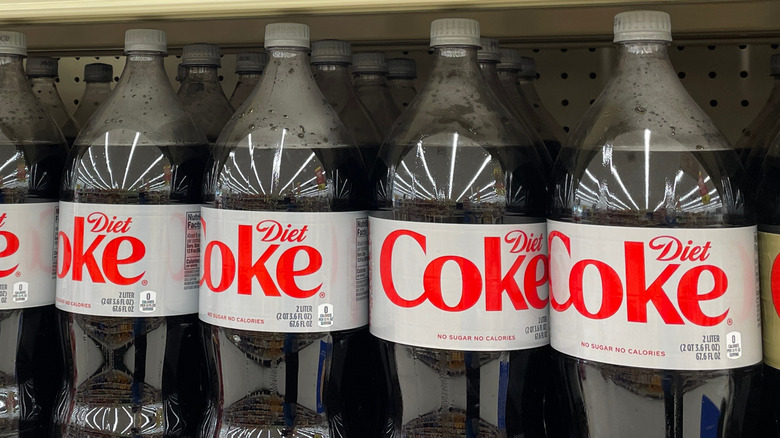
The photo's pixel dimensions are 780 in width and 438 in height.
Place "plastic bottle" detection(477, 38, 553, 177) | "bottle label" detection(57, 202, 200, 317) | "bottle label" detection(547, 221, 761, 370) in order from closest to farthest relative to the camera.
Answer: "bottle label" detection(547, 221, 761, 370)
"bottle label" detection(57, 202, 200, 317)
"plastic bottle" detection(477, 38, 553, 177)

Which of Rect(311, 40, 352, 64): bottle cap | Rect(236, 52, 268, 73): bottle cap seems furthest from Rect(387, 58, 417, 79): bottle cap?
Rect(236, 52, 268, 73): bottle cap

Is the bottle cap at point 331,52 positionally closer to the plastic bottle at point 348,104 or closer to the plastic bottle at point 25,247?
the plastic bottle at point 348,104

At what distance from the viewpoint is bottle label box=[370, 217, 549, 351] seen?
864 mm

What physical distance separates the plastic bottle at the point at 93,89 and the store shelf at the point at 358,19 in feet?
0.18

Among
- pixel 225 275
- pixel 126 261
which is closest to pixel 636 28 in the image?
pixel 225 275

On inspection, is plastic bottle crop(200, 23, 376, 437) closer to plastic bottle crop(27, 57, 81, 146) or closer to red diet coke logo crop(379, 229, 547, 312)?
red diet coke logo crop(379, 229, 547, 312)

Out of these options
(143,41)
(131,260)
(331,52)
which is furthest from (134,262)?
(331,52)

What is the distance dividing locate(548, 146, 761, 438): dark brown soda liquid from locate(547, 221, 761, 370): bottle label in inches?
1.1

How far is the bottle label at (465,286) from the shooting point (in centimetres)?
86

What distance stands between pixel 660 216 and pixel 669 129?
0.37ft

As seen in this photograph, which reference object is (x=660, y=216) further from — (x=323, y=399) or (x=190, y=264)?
(x=190, y=264)

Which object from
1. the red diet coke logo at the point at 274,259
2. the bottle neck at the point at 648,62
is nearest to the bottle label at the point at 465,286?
the red diet coke logo at the point at 274,259

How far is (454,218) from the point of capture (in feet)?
2.96

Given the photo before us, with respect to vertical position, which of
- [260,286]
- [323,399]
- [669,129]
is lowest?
[323,399]
